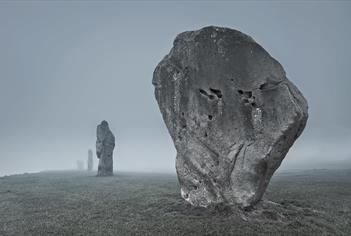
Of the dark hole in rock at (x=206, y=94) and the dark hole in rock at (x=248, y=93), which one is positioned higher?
the dark hole in rock at (x=206, y=94)

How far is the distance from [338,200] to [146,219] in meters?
14.8

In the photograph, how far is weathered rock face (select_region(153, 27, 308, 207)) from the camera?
17109 mm

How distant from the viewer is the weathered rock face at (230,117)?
56.1 feet

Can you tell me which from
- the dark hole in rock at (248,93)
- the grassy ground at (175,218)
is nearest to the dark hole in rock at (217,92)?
the dark hole in rock at (248,93)

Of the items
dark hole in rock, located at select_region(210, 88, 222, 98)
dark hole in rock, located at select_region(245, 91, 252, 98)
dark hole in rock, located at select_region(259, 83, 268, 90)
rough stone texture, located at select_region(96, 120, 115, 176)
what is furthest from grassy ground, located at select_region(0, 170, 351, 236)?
rough stone texture, located at select_region(96, 120, 115, 176)

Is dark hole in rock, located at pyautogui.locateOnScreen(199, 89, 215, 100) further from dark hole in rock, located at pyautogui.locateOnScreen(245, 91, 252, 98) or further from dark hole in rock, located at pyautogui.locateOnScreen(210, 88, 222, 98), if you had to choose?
dark hole in rock, located at pyautogui.locateOnScreen(245, 91, 252, 98)

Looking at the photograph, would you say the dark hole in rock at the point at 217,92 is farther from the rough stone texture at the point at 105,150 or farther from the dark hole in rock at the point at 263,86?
Result: the rough stone texture at the point at 105,150

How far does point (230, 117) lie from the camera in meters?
18.0

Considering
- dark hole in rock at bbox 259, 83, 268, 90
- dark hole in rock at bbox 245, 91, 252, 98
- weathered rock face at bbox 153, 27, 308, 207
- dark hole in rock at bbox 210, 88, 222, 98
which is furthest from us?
dark hole in rock at bbox 210, 88, 222, 98

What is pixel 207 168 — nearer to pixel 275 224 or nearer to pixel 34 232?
pixel 275 224

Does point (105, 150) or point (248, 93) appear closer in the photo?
point (248, 93)

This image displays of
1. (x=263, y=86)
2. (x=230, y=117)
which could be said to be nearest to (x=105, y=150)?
(x=230, y=117)

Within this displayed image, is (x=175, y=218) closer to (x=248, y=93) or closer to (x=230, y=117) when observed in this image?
(x=230, y=117)

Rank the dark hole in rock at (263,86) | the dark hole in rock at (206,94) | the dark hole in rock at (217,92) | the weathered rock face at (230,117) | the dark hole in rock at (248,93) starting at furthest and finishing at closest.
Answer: the dark hole in rock at (206,94), the dark hole in rock at (217,92), the dark hole in rock at (248,93), the dark hole in rock at (263,86), the weathered rock face at (230,117)
